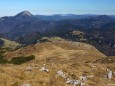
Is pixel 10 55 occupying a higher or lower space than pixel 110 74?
lower

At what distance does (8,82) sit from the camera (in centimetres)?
2131

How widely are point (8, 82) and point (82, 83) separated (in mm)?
6750

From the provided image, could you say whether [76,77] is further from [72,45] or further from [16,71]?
[72,45]

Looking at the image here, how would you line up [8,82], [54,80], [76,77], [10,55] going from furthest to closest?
[10,55], [76,77], [54,80], [8,82]

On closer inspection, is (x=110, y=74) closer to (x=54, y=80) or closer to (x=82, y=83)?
(x=82, y=83)

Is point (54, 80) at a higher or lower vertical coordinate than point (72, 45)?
higher

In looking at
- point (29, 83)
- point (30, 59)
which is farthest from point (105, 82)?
point (30, 59)

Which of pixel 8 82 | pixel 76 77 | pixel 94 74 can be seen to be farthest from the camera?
pixel 94 74

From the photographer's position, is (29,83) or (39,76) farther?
(39,76)

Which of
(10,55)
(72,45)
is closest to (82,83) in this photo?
(10,55)

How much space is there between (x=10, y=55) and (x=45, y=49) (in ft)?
40.4

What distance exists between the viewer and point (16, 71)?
24.6m

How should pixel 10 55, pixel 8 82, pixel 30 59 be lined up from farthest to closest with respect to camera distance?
pixel 10 55, pixel 30 59, pixel 8 82

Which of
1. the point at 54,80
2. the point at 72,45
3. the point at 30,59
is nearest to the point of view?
the point at 54,80
